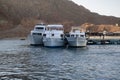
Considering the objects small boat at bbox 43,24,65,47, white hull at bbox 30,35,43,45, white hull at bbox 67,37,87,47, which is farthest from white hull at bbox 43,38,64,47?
white hull at bbox 30,35,43,45

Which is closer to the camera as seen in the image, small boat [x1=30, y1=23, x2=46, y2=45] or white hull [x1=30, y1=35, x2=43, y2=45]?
white hull [x1=30, y1=35, x2=43, y2=45]

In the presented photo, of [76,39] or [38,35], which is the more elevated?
[38,35]

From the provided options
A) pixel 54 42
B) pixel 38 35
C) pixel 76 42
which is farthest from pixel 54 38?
pixel 38 35

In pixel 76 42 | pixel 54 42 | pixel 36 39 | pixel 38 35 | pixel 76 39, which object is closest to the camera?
pixel 76 39

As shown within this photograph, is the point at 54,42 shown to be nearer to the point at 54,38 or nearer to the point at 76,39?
the point at 54,38

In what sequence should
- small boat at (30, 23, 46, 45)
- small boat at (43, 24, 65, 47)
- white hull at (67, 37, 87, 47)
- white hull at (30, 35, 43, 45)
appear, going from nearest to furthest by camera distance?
white hull at (67, 37, 87, 47) < small boat at (43, 24, 65, 47) < white hull at (30, 35, 43, 45) < small boat at (30, 23, 46, 45)

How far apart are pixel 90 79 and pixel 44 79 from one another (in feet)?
23.2

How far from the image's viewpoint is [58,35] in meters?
138

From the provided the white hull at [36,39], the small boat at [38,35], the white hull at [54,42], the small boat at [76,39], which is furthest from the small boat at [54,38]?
the small boat at [38,35]

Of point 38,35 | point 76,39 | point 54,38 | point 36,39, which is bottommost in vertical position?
point 36,39

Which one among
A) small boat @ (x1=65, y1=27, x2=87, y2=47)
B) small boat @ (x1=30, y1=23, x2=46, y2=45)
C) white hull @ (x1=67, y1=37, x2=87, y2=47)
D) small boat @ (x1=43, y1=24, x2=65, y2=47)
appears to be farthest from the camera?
small boat @ (x1=30, y1=23, x2=46, y2=45)

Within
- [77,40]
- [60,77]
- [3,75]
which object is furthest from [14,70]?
[77,40]

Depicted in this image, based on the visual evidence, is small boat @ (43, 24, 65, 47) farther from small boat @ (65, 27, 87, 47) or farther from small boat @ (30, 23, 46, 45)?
Result: small boat @ (30, 23, 46, 45)

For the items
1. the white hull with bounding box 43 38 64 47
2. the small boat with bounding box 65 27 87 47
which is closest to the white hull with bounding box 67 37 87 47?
the small boat with bounding box 65 27 87 47
